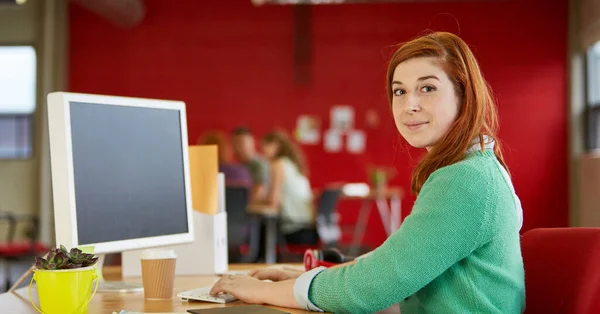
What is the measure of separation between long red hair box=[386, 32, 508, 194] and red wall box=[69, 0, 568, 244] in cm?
710

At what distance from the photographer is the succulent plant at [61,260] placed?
4.25ft

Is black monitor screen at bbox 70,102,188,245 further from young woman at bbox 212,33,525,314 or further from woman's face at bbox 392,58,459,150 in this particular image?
woman's face at bbox 392,58,459,150

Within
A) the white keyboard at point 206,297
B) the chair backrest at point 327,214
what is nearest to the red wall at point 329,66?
the chair backrest at point 327,214

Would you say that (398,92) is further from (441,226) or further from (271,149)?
(271,149)

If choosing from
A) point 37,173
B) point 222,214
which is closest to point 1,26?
point 37,173

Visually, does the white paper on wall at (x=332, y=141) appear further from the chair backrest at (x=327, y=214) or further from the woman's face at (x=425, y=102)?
the woman's face at (x=425, y=102)

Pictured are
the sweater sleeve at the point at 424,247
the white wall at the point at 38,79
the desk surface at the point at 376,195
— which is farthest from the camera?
the white wall at the point at 38,79

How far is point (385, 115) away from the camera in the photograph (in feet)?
28.5

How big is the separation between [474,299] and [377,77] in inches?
295

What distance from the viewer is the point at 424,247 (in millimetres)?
1266

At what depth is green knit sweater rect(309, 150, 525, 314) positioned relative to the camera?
127 centimetres

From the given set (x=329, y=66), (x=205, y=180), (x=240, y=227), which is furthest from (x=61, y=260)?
(x=329, y=66)

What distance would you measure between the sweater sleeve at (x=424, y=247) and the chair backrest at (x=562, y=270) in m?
0.24

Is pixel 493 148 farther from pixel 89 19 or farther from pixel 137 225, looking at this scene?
pixel 89 19
